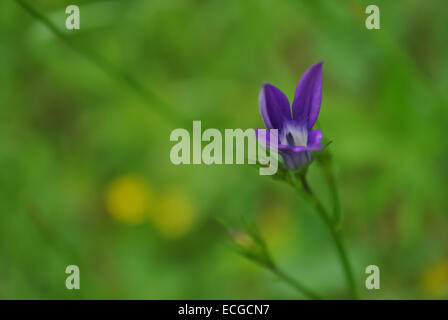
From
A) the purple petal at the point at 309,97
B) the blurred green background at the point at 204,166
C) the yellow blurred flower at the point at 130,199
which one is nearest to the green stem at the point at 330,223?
the purple petal at the point at 309,97

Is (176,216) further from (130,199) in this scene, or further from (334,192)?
(334,192)

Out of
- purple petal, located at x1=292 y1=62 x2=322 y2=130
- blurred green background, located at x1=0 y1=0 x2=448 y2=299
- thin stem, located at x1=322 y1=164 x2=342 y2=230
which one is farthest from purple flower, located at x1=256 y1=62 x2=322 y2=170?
blurred green background, located at x1=0 y1=0 x2=448 y2=299

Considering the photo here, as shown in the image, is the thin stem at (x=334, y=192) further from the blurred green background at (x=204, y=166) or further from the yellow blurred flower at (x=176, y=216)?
the yellow blurred flower at (x=176, y=216)

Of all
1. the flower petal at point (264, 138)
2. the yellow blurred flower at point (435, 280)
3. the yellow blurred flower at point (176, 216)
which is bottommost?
the yellow blurred flower at point (435, 280)

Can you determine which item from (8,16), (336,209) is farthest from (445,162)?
(8,16)

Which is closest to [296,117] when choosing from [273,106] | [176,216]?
[273,106]

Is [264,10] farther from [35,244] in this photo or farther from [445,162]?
[35,244]
